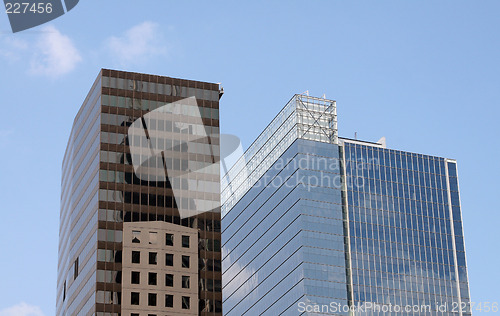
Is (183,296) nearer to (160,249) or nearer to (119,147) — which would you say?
(160,249)

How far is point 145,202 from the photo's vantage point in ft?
573

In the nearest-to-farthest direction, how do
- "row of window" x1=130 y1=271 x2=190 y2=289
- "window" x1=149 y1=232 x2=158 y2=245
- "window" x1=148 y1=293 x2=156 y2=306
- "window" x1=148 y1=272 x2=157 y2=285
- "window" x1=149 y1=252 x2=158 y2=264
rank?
"window" x1=148 y1=293 x2=156 y2=306, "row of window" x1=130 y1=271 x2=190 y2=289, "window" x1=148 y1=272 x2=157 y2=285, "window" x1=149 y1=252 x2=158 y2=264, "window" x1=149 y1=232 x2=158 y2=245

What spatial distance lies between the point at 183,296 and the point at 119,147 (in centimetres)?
2844

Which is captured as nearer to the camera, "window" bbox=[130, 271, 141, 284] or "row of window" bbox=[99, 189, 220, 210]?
"window" bbox=[130, 271, 141, 284]

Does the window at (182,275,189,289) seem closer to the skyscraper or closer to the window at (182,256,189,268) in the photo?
the skyscraper

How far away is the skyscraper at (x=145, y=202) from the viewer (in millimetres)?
168500

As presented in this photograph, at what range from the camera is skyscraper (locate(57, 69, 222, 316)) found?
168500mm

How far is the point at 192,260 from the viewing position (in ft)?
569

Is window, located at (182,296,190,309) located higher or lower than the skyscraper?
lower

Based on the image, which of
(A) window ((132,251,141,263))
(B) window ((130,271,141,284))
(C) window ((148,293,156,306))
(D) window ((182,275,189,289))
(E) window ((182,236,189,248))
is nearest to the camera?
Answer: (C) window ((148,293,156,306))

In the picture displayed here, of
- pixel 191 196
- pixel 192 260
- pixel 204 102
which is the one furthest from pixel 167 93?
pixel 192 260

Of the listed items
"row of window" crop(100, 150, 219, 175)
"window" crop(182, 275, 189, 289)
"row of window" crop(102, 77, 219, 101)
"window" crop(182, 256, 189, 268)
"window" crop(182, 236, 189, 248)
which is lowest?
"window" crop(182, 275, 189, 289)

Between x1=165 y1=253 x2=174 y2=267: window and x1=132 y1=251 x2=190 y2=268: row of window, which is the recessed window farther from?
x1=165 y1=253 x2=174 y2=267: window

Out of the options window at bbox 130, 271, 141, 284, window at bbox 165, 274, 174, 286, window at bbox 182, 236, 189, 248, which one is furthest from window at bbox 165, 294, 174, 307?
window at bbox 182, 236, 189, 248
